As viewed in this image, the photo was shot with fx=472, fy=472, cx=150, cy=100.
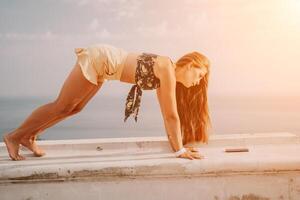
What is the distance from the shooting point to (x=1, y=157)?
2.99 metres

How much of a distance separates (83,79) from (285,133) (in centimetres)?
153

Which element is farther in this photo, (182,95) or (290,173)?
(182,95)

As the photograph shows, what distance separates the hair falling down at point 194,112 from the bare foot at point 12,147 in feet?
3.53

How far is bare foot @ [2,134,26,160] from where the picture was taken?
9.35 ft

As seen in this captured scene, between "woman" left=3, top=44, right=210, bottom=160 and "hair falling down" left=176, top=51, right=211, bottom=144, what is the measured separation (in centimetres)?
9

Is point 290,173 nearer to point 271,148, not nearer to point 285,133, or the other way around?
point 271,148

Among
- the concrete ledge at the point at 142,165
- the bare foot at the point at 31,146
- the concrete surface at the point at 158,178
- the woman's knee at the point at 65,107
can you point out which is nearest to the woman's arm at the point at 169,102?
the concrete ledge at the point at 142,165

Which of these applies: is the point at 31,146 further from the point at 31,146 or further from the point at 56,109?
the point at 56,109

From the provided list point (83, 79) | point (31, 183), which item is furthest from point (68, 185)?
point (83, 79)

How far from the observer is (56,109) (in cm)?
293

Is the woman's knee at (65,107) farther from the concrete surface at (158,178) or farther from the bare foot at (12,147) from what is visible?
A: the concrete surface at (158,178)

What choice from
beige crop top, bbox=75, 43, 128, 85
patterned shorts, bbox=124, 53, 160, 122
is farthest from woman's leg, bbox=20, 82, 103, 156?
patterned shorts, bbox=124, 53, 160, 122

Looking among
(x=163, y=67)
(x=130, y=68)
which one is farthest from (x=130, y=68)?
(x=163, y=67)

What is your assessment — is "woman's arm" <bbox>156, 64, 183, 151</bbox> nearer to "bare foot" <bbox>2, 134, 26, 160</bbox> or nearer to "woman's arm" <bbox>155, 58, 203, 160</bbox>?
"woman's arm" <bbox>155, 58, 203, 160</bbox>
